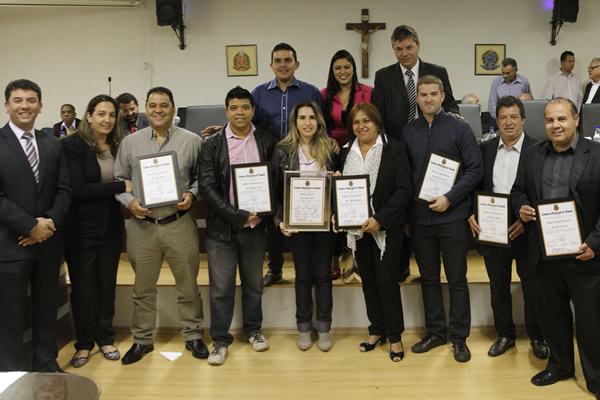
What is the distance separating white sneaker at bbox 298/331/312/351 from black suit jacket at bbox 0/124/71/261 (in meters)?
1.45

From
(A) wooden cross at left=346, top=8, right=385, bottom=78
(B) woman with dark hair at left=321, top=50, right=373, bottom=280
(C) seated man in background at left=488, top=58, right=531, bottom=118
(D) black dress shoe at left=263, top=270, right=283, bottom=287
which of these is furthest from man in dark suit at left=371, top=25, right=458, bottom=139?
(A) wooden cross at left=346, top=8, right=385, bottom=78

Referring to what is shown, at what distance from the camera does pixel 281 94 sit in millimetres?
3102

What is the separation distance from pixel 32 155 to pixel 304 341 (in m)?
1.81

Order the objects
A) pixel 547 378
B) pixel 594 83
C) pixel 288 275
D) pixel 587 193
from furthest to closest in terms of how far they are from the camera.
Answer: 1. pixel 594 83
2. pixel 288 275
3. pixel 547 378
4. pixel 587 193

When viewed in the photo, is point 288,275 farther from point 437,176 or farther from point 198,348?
point 437,176

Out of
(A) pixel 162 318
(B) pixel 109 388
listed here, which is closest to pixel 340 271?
(A) pixel 162 318

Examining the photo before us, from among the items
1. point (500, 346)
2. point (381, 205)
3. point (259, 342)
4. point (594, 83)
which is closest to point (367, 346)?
point (259, 342)

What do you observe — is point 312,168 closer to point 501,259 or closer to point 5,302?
point 501,259

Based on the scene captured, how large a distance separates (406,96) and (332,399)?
1786 mm

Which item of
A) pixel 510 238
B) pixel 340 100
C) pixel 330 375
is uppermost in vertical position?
pixel 340 100

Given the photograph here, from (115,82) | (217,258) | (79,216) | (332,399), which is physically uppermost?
(115,82)

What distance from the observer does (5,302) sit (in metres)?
2.40

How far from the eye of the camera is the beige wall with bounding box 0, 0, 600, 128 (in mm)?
7402

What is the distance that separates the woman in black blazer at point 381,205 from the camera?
2.69m
